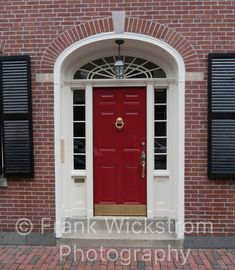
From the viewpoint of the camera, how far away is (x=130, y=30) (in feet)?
17.1

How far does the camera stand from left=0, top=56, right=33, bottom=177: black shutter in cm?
532

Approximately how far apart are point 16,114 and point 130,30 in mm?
2091

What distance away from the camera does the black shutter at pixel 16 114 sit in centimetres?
532

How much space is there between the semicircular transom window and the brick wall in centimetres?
63

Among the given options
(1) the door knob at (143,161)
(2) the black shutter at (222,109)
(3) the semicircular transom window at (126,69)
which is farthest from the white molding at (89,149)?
(2) the black shutter at (222,109)

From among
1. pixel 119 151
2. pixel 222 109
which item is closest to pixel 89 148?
pixel 119 151

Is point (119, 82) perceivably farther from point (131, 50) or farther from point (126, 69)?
point (131, 50)

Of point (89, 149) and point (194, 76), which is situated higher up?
point (194, 76)

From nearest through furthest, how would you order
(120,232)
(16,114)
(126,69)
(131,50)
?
(16,114)
(120,232)
(131,50)
(126,69)

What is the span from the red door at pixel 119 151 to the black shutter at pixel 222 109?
43.7 inches

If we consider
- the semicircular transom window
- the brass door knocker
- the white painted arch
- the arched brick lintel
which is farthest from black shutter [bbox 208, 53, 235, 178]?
the brass door knocker

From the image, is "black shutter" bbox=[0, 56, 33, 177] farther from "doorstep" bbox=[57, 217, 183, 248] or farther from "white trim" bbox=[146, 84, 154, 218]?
"white trim" bbox=[146, 84, 154, 218]

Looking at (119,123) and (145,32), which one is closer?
(145,32)

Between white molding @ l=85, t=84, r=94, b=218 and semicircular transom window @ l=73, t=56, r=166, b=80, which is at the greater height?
semicircular transom window @ l=73, t=56, r=166, b=80
